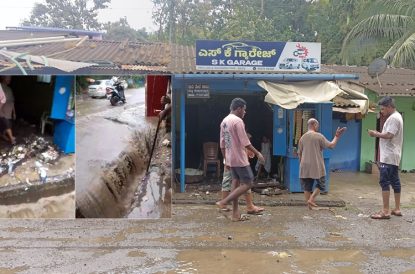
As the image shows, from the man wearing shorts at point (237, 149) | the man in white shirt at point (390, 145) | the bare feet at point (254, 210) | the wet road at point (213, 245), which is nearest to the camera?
the wet road at point (213, 245)

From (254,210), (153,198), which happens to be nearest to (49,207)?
(153,198)

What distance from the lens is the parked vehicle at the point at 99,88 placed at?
17.5 feet

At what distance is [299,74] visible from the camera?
899cm

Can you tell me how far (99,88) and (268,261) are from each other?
2691 millimetres

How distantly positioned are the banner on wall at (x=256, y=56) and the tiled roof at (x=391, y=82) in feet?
7.16

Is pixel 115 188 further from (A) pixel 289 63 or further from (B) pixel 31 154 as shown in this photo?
(A) pixel 289 63

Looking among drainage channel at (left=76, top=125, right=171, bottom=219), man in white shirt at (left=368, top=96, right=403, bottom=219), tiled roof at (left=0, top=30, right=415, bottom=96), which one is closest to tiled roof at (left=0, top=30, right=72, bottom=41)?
tiled roof at (left=0, top=30, right=415, bottom=96)

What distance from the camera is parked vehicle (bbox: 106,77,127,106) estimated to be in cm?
532

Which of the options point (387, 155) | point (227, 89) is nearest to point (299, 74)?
point (227, 89)

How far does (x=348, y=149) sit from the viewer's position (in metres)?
12.7

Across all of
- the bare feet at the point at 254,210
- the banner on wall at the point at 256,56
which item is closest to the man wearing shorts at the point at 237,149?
the bare feet at the point at 254,210

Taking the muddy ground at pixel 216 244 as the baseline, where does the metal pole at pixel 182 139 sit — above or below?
above

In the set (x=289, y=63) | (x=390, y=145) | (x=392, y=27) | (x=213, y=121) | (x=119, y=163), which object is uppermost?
(x=392, y=27)

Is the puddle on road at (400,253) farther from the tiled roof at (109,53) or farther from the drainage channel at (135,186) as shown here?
the tiled roof at (109,53)
